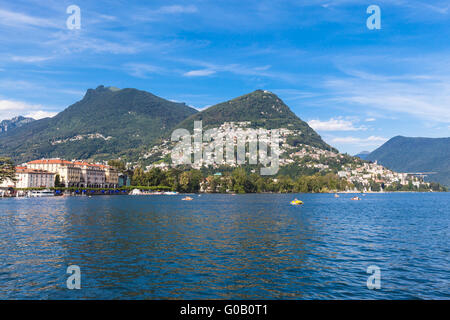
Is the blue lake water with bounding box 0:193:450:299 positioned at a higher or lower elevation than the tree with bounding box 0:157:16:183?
lower

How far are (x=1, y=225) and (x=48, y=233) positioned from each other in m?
14.5

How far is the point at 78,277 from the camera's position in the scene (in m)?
26.0

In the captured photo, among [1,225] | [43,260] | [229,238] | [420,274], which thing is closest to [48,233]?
[1,225]

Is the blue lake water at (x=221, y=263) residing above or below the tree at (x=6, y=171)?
below

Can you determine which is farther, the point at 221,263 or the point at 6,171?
the point at 6,171

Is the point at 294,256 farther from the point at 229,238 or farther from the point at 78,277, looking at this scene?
the point at 78,277

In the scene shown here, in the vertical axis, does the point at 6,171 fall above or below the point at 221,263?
above

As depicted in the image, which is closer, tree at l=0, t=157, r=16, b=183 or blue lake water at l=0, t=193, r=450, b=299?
blue lake water at l=0, t=193, r=450, b=299

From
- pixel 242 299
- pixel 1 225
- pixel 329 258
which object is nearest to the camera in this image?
pixel 242 299

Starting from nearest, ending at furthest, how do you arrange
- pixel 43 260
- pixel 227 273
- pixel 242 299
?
pixel 242 299 < pixel 227 273 < pixel 43 260

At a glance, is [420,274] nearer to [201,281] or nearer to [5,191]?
[201,281]

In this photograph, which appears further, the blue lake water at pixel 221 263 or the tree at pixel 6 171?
the tree at pixel 6 171

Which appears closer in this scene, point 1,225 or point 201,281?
point 201,281
